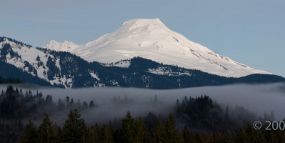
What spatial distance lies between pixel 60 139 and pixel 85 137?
257 inches

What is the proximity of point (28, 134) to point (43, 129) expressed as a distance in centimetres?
598

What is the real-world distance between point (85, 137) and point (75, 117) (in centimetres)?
742

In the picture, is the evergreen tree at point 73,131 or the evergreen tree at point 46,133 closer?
the evergreen tree at point 46,133

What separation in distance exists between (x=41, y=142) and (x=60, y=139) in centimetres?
603

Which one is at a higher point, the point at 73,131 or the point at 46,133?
the point at 73,131

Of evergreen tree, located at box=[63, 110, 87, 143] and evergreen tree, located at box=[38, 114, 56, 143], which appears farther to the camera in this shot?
evergreen tree, located at box=[63, 110, 87, 143]

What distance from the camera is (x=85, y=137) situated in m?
188

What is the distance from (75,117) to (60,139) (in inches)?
273

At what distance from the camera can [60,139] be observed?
184875 mm

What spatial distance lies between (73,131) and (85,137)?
6643 mm

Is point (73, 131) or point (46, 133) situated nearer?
point (46, 133)

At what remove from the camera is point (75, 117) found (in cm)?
18288

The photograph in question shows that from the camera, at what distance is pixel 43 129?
182 metres
